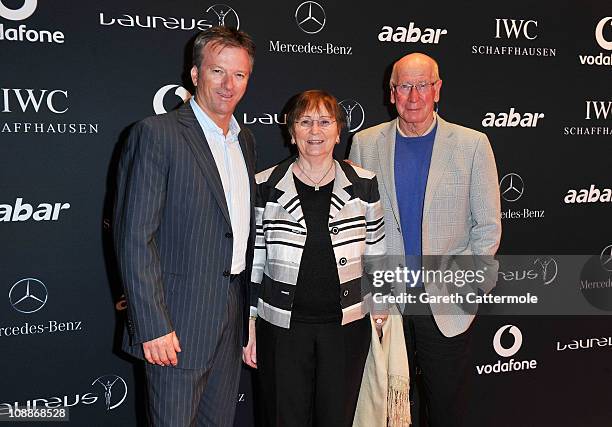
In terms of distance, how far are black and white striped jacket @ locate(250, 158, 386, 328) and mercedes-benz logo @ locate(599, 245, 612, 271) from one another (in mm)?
2191

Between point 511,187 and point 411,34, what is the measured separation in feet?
3.88

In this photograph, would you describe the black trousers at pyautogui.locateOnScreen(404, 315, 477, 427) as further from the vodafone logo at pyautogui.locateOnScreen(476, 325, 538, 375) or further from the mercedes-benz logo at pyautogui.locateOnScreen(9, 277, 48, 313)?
the mercedes-benz logo at pyautogui.locateOnScreen(9, 277, 48, 313)

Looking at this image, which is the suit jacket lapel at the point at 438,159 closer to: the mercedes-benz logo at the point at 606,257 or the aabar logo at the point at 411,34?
the aabar logo at the point at 411,34

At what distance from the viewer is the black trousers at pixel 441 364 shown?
2670mm

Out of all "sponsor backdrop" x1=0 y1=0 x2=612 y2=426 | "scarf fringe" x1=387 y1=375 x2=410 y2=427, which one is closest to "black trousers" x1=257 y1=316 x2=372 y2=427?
"scarf fringe" x1=387 y1=375 x2=410 y2=427

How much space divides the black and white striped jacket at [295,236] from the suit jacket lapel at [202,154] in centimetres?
30

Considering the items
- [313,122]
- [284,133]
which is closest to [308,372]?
[313,122]

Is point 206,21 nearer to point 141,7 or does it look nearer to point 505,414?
point 141,7

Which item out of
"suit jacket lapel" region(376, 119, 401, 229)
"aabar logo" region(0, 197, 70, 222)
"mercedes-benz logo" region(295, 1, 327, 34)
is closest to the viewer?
"suit jacket lapel" region(376, 119, 401, 229)

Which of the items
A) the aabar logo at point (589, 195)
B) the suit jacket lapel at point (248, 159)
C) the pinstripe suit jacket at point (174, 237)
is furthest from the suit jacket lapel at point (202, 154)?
the aabar logo at point (589, 195)

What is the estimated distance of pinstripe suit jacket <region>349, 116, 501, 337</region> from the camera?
2.60 metres

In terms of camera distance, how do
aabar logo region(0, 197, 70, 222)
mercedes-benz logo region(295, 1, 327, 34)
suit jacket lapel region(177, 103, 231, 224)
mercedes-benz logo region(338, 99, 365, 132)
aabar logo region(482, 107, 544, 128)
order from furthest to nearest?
aabar logo region(482, 107, 544, 128) → mercedes-benz logo region(338, 99, 365, 132) → mercedes-benz logo region(295, 1, 327, 34) → aabar logo region(0, 197, 70, 222) → suit jacket lapel region(177, 103, 231, 224)

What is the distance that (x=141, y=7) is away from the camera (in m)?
2.96

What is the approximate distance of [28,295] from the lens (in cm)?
293
